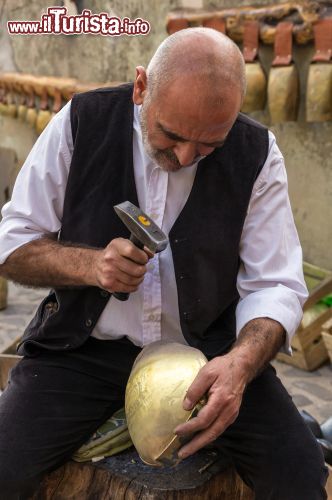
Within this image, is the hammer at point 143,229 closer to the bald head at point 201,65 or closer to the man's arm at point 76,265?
the man's arm at point 76,265

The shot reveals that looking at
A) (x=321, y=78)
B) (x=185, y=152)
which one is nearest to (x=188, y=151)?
(x=185, y=152)

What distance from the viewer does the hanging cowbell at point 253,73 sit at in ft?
16.0

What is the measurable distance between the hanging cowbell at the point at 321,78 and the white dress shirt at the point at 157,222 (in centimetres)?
232

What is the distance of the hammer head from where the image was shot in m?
1.87

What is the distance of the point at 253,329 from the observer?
2.21 m

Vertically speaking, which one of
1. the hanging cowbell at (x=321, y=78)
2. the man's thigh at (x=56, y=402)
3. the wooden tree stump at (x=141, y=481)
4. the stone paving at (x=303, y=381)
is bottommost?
the stone paving at (x=303, y=381)

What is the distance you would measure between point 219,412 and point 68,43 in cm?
593

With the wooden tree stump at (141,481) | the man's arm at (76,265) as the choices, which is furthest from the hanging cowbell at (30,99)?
the wooden tree stump at (141,481)

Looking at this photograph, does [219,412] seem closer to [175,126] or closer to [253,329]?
[253,329]

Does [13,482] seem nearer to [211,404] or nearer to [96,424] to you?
[96,424]

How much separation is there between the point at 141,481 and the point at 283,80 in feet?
→ 10.7

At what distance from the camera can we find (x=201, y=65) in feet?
6.62

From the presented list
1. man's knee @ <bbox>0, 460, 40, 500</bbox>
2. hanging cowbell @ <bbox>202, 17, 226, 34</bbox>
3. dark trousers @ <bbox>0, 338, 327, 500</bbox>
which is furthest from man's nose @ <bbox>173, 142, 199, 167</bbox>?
hanging cowbell @ <bbox>202, 17, 226, 34</bbox>

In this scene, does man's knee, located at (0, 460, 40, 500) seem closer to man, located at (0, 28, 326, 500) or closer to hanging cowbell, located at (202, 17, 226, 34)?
man, located at (0, 28, 326, 500)
